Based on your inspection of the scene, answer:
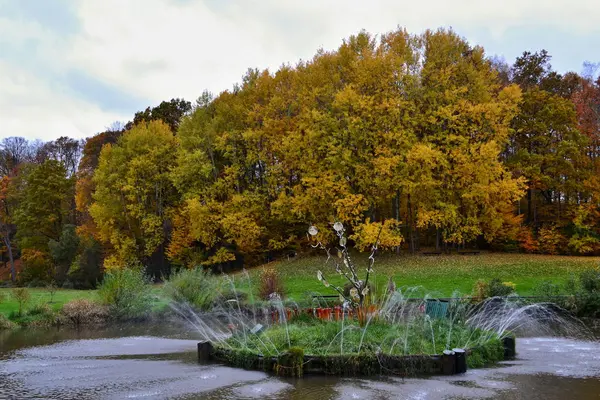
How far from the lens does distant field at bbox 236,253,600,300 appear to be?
25781mm

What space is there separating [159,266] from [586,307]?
30.3m

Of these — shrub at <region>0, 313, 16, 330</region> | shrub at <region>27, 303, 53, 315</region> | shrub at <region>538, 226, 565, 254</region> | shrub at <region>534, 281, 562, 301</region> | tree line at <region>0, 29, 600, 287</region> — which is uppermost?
tree line at <region>0, 29, 600, 287</region>

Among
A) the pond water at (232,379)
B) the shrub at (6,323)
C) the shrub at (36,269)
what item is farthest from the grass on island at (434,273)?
the shrub at (36,269)

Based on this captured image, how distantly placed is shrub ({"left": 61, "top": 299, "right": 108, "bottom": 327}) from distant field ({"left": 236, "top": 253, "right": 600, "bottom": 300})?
25.8ft

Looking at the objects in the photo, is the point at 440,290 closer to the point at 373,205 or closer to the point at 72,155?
the point at 373,205

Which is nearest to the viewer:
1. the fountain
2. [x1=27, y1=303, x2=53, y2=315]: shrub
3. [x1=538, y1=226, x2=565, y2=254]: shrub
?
the fountain

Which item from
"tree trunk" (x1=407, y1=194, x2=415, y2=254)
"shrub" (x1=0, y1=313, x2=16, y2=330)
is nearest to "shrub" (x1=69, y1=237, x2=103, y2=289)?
"shrub" (x1=0, y1=313, x2=16, y2=330)

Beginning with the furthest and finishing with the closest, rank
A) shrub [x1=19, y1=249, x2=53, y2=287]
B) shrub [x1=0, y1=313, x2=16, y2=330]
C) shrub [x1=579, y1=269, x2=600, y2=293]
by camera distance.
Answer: shrub [x1=19, y1=249, x2=53, y2=287], shrub [x1=0, y1=313, x2=16, y2=330], shrub [x1=579, y1=269, x2=600, y2=293]

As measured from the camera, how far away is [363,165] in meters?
33.2

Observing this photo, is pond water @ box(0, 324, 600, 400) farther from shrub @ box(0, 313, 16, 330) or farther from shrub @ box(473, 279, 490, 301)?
shrub @ box(0, 313, 16, 330)

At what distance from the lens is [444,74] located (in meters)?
33.8

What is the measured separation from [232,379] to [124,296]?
12707mm

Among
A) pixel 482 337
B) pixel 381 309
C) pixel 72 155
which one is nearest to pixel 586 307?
pixel 482 337

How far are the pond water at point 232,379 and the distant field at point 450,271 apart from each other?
9.83 meters
